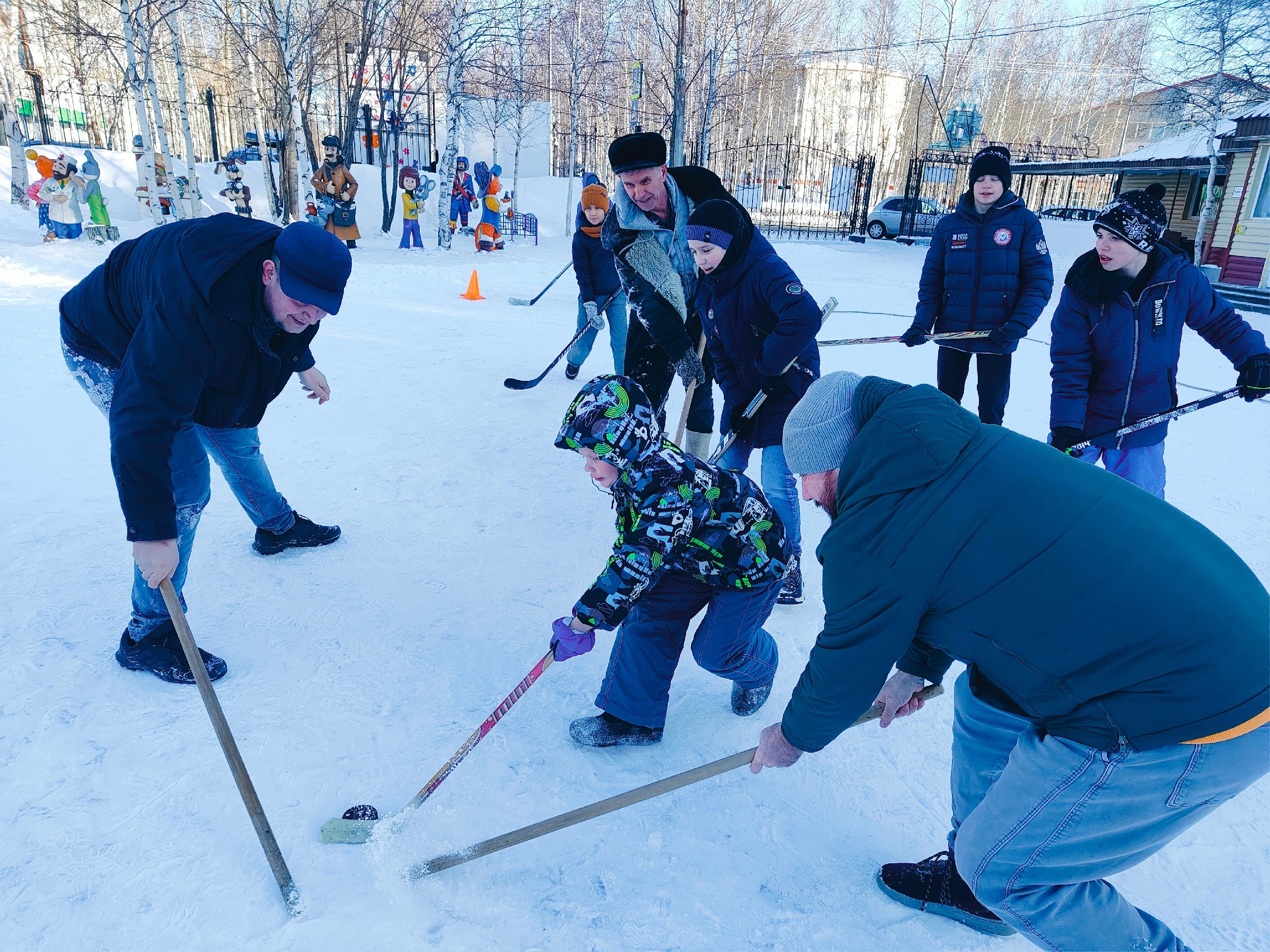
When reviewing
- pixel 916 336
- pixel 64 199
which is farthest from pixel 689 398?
pixel 64 199

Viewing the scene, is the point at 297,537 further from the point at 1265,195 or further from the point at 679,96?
the point at 1265,195

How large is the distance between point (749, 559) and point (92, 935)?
5.69ft

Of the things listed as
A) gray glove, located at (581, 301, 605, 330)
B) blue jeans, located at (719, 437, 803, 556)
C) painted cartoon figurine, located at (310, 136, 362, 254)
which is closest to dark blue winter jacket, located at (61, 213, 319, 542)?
blue jeans, located at (719, 437, 803, 556)

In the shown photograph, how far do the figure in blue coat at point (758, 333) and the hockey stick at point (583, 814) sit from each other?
1133mm

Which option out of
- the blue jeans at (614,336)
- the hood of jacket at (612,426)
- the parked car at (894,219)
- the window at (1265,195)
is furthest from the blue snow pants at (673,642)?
the parked car at (894,219)

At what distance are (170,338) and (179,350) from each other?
0.12ft

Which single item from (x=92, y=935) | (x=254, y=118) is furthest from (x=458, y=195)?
(x=92, y=935)

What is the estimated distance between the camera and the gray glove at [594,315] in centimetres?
582

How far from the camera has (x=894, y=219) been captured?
19500 millimetres

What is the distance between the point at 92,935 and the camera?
5.67 ft

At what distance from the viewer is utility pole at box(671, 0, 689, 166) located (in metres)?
14.8

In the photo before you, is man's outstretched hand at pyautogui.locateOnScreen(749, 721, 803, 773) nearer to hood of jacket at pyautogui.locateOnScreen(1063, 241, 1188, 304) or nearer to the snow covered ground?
the snow covered ground

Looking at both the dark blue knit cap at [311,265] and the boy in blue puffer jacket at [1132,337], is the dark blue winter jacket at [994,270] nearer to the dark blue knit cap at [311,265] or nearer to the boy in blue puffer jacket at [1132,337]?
the boy in blue puffer jacket at [1132,337]

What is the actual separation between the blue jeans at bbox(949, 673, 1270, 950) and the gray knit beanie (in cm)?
63
